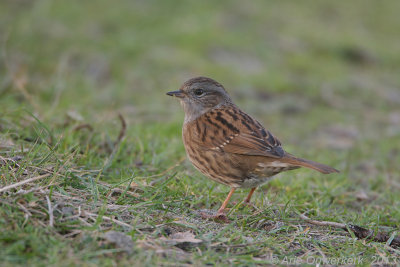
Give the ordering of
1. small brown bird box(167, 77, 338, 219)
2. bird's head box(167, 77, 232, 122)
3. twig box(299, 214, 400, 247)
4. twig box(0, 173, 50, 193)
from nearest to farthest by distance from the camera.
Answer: twig box(0, 173, 50, 193) < twig box(299, 214, 400, 247) < small brown bird box(167, 77, 338, 219) < bird's head box(167, 77, 232, 122)

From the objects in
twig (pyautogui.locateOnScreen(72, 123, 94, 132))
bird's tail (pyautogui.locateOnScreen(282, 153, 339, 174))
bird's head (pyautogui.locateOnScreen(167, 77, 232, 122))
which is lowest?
twig (pyautogui.locateOnScreen(72, 123, 94, 132))

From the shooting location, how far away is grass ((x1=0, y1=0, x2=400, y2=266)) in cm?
379

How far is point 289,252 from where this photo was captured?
402 cm

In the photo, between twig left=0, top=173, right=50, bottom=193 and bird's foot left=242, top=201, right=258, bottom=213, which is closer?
twig left=0, top=173, right=50, bottom=193

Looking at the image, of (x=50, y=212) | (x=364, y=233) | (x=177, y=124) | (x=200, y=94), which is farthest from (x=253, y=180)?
(x=177, y=124)

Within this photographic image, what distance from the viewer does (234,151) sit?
5.18 m

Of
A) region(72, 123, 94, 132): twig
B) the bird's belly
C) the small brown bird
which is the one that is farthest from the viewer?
region(72, 123, 94, 132): twig

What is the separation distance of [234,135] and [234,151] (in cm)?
22

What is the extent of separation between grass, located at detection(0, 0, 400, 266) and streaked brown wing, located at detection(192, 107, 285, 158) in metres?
0.53

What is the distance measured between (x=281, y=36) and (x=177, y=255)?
11.3 meters

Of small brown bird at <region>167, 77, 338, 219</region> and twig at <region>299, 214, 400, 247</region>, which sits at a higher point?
small brown bird at <region>167, 77, 338, 219</region>

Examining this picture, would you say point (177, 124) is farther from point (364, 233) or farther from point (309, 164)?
point (364, 233)

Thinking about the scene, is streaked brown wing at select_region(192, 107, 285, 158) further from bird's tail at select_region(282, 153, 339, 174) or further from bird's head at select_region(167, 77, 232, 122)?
bird's head at select_region(167, 77, 232, 122)

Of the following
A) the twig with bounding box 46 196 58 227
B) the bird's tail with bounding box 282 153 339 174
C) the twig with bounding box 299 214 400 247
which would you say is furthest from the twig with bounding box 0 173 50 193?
the twig with bounding box 299 214 400 247
